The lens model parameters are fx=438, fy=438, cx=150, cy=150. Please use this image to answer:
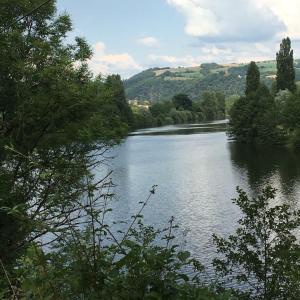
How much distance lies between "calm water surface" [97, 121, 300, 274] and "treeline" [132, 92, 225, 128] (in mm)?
75787

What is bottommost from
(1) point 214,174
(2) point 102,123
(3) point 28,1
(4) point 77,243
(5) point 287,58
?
(1) point 214,174

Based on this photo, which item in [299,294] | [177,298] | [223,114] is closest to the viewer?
[177,298]

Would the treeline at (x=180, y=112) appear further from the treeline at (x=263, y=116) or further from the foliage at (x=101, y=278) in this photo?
the foliage at (x=101, y=278)

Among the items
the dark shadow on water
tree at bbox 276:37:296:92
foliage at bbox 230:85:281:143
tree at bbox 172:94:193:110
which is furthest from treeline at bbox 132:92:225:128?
foliage at bbox 230:85:281:143

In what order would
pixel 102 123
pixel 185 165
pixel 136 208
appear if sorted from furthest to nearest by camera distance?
pixel 185 165 → pixel 136 208 → pixel 102 123

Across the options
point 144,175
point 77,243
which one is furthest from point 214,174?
point 77,243

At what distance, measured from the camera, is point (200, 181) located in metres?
45.6

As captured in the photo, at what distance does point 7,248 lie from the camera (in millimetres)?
10859

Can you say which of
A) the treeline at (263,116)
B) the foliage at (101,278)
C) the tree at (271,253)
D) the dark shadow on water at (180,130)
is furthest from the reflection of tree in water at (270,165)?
the dark shadow on water at (180,130)

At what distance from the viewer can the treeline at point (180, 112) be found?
154000 mm

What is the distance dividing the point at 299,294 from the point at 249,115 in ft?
253

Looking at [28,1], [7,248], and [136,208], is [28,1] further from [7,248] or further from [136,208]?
[136,208]

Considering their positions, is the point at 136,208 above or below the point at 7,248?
below

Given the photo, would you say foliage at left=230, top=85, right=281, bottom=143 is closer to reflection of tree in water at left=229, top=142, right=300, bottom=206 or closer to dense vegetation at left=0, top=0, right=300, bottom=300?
reflection of tree in water at left=229, top=142, right=300, bottom=206
